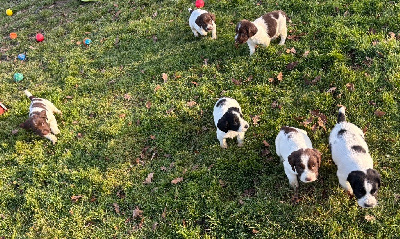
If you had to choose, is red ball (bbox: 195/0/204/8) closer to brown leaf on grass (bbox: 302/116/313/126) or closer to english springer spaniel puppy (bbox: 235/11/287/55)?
english springer spaniel puppy (bbox: 235/11/287/55)

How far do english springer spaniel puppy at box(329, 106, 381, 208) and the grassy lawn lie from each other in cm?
54

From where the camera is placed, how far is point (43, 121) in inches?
299

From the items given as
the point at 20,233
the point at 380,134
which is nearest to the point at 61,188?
the point at 20,233

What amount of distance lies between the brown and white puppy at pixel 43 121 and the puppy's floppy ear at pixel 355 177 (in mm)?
6680

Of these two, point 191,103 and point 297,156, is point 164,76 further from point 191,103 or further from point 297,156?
point 297,156

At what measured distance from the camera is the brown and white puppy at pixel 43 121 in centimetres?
751

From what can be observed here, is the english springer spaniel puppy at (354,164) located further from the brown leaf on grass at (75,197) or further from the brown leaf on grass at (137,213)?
the brown leaf on grass at (75,197)

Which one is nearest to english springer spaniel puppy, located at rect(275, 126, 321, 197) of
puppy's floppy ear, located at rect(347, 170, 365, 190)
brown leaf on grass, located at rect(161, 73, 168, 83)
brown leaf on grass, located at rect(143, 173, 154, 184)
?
puppy's floppy ear, located at rect(347, 170, 365, 190)

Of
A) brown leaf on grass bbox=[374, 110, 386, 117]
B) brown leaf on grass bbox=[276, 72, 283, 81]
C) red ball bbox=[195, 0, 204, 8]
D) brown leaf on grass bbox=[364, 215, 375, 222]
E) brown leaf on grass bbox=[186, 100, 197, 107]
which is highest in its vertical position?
red ball bbox=[195, 0, 204, 8]

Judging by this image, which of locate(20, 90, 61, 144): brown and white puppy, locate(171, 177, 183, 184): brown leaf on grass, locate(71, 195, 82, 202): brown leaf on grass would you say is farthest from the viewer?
locate(20, 90, 61, 144): brown and white puppy

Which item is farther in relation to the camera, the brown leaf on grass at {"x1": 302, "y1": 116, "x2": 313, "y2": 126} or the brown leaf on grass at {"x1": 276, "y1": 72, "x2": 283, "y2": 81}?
the brown leaf on grass at {"x1": 276, "y1": 72, "x2": 283, "y2": 81}

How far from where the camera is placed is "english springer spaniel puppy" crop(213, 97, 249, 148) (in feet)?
21.0

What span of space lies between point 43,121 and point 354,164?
22.3 feet

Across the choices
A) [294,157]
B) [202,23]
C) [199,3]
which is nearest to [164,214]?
[294,157]
